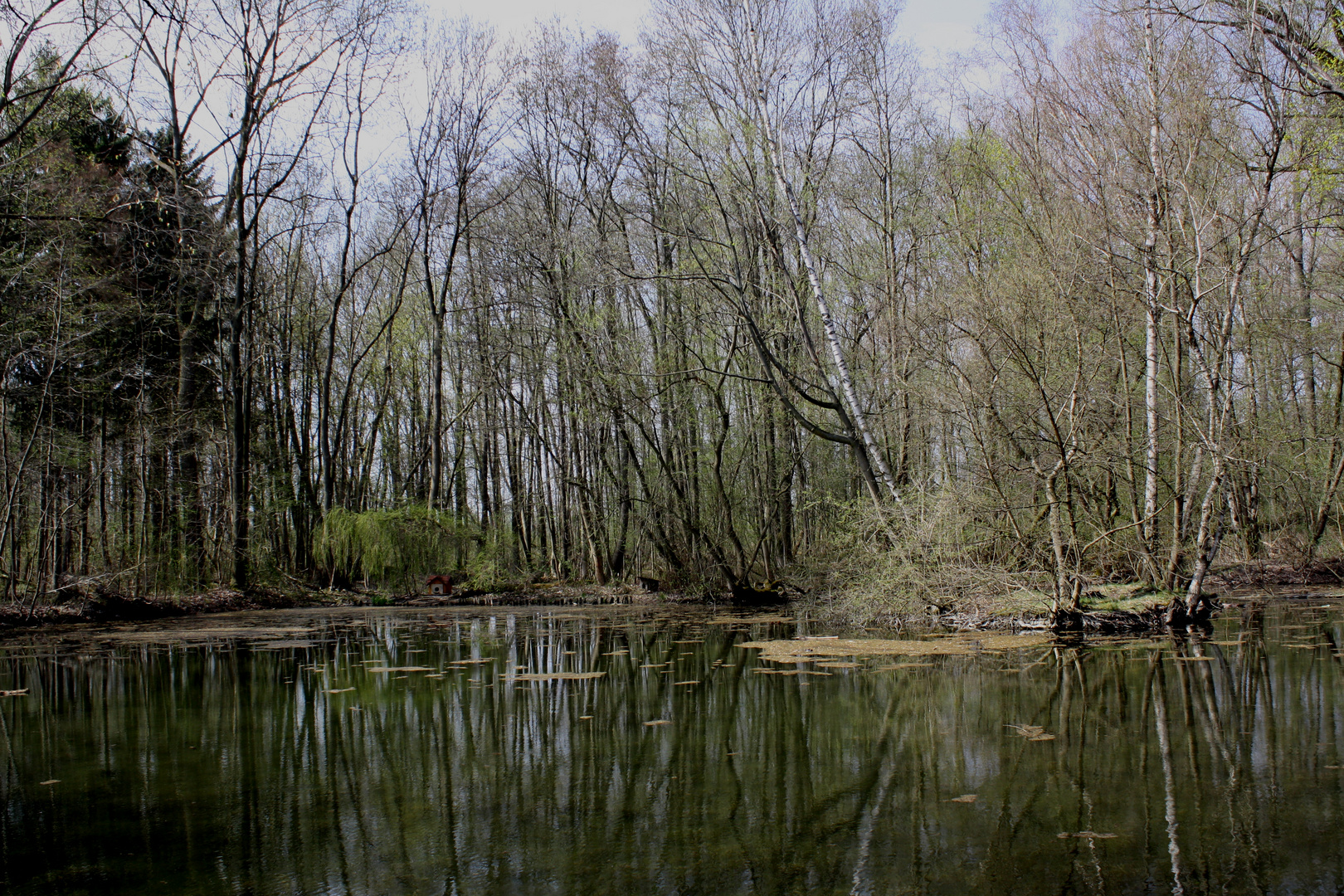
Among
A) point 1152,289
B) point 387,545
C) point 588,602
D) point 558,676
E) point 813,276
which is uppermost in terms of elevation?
point 813,276

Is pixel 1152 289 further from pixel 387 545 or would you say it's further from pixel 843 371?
pixel 387 545

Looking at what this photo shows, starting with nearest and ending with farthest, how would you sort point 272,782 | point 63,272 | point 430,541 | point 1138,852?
point 1138,852, point 272,782, point 63,272, point 430,541

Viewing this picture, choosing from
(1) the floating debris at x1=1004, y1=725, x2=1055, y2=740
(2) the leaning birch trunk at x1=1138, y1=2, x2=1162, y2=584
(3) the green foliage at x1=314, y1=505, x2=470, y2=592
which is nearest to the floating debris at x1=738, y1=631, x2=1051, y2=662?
(2) the leaning birch trunk at x1=1138, y1=2, x2=1162, y2=584

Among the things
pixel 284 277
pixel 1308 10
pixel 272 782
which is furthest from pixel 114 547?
pixel 1308 10

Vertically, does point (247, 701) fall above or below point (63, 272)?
below

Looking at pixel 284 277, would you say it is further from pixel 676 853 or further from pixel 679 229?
pixel 676 853

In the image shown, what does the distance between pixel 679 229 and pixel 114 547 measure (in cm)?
1181

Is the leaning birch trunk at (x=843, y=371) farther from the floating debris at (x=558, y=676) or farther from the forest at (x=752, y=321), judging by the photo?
the floating debris at (x=558, y=676)

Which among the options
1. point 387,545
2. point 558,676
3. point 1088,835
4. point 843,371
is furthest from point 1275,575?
point 387,545

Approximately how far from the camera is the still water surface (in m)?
2.52

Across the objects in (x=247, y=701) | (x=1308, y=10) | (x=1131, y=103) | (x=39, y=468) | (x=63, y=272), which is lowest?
(x=247, y=701)

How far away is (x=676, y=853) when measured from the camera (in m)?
2.67

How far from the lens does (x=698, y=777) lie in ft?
11.7

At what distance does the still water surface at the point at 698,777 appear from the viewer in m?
2.52
